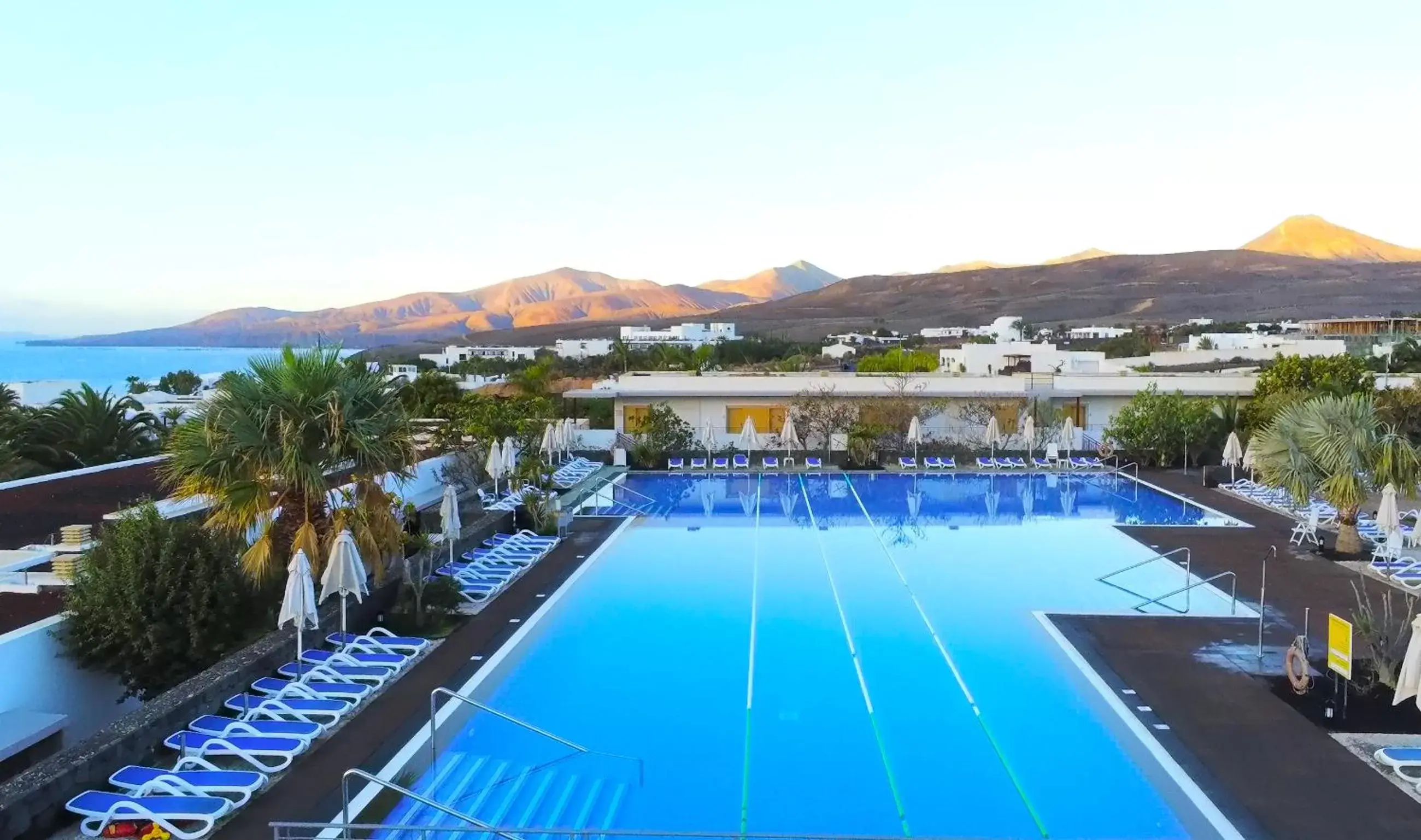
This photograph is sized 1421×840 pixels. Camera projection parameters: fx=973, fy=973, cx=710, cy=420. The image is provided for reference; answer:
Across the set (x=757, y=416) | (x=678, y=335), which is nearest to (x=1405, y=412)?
(x=757, y=416)

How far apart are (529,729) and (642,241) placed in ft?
189

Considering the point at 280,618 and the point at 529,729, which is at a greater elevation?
the point at 280,618

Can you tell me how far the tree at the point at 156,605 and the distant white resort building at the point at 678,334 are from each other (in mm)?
80412

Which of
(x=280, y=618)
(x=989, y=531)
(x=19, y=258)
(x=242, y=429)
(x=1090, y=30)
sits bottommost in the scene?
(x=989, y=531)

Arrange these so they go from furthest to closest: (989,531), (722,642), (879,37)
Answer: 1. (879,37)
2. (989,531)
3. (722,642)

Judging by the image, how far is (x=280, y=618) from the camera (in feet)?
29.1

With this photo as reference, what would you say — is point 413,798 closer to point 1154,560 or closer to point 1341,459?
point 1154,560

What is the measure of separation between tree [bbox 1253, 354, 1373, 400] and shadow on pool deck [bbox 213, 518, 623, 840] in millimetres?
19047

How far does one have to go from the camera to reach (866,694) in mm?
9602

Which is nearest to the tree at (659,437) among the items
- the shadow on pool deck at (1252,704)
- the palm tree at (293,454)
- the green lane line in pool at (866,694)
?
the green lane line in pool at (866,694)

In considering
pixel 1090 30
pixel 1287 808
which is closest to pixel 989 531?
pixel 1287 808

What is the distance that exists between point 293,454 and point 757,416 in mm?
19071

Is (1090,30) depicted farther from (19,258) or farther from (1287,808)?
(19,258)

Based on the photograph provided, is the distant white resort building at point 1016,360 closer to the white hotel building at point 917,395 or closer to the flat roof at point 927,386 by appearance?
the flat roof at point 927,386
